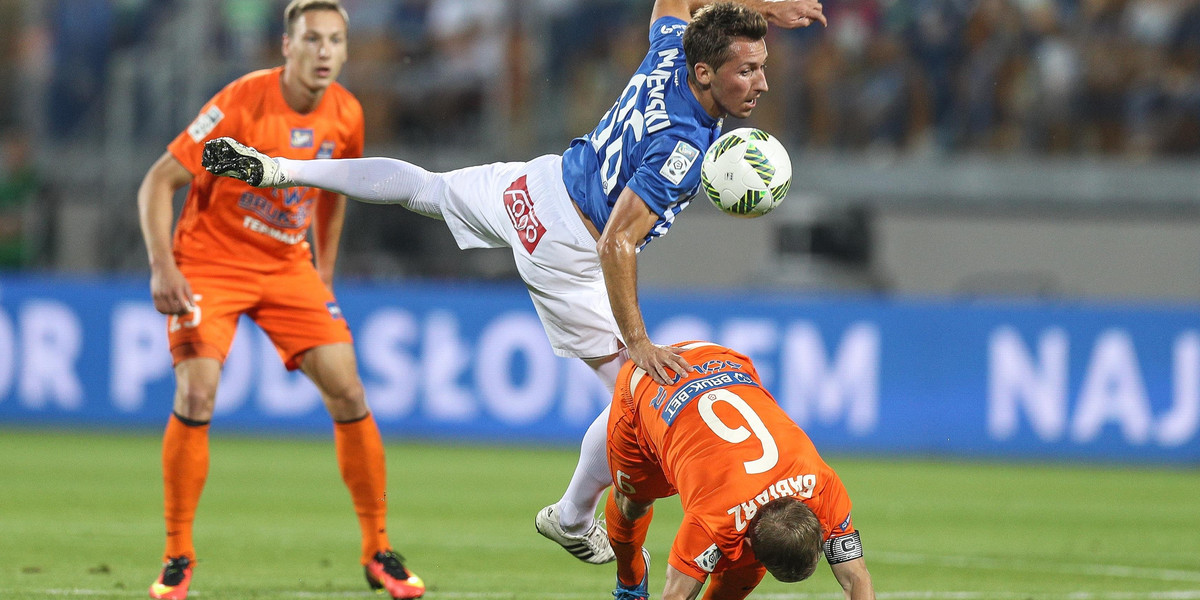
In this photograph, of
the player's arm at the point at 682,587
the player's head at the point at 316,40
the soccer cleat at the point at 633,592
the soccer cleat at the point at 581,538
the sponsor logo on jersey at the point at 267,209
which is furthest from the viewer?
the sponsor logo on jersey at the point at 267,209

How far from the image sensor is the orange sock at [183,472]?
648 centimetres

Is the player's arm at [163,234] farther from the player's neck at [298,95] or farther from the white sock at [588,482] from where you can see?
the white sock at [588,482]

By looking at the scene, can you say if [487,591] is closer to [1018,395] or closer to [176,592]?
[176,592]

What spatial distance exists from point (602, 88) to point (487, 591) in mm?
10862

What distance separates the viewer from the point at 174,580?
633 cm

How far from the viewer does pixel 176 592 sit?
20.6ft

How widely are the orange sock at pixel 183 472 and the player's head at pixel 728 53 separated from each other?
2.67 metres

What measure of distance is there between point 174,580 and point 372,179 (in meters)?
1.90

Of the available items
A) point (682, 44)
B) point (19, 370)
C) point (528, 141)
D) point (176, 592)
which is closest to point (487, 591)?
point (176, 592)

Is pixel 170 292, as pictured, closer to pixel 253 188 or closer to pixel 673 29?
pixel 253 188

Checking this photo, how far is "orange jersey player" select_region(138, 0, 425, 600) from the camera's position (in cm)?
656

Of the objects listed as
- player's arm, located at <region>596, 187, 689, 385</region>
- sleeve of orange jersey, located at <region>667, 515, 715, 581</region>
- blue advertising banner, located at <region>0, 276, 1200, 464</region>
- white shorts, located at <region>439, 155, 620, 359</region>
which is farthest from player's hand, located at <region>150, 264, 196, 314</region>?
blue advertising banner, located at <region>0, 276, 1200, 464</region>

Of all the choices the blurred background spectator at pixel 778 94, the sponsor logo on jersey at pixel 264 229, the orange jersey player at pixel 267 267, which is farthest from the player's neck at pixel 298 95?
the blurred background spectator at pixel 778 94

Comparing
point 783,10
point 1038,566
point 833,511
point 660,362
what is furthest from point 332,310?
point 1038,566
